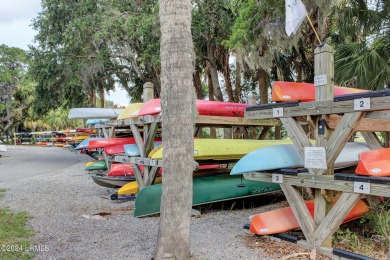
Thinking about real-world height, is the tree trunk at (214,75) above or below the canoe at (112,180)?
above

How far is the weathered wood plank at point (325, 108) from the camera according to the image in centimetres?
383

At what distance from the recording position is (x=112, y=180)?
31.0 ft

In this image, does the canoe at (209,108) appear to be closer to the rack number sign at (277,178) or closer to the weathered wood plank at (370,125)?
the rack number sign at (277,178)

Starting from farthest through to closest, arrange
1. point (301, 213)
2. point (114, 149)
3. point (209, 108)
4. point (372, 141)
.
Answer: point (114, 149) < point (209, 108) < point (372, 141) < point (301, 213)

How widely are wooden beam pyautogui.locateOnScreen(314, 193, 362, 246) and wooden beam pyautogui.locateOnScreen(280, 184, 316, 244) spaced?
0.28 ft

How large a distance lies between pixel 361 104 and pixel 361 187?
0.89m

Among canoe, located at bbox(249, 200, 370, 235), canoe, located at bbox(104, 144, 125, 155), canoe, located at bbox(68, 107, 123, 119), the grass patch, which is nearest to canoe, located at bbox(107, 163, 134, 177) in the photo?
canoe, located at bbox(104, 144, 125, 155)

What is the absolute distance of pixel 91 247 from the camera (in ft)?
16.1

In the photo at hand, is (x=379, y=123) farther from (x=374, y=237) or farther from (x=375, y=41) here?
(x=375, y=41)

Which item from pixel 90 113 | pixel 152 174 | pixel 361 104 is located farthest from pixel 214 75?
pixel 361 104

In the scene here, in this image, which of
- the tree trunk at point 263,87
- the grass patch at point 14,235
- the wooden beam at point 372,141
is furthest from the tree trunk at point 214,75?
the grass patch at point 14,235

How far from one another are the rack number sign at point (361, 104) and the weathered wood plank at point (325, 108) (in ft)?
0.10

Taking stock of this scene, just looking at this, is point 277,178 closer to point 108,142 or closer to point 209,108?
point 209,108

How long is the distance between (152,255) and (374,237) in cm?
285
